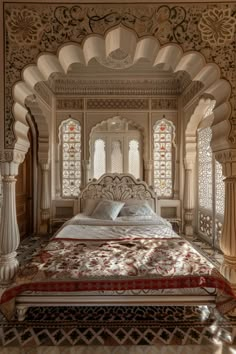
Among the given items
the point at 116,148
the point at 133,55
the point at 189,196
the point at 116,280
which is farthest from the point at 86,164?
the point at 116,280

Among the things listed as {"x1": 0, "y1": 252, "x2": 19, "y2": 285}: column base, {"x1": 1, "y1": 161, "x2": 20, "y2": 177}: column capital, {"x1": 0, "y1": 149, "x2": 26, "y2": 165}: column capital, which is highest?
{"x1": 0, "y1": 149, "x2": 26, "y2": 165}: column capital

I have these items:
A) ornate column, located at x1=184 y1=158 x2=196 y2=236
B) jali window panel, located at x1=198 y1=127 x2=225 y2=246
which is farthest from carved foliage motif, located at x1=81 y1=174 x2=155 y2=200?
jali window panel, located at x1=198 y1=127 x2=225 y2=246

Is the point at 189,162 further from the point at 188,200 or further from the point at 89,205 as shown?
the point at 89,205

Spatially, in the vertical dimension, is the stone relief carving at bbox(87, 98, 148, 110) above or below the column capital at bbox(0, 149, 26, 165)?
above

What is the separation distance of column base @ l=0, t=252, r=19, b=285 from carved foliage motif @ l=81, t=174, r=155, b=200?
279cm

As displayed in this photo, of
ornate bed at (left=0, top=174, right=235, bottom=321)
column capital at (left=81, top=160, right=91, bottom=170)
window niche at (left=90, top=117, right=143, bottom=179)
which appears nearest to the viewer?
ornate bed at (left=0, top=174, right=235, bottom=321)

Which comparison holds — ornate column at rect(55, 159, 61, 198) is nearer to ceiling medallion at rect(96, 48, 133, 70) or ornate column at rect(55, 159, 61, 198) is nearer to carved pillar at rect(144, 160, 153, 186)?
carved pillar at rect(144, 160, 153, 186)

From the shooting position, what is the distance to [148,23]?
2.55m

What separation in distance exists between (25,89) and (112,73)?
3123mm

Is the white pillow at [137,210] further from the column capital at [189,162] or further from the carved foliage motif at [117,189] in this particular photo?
the column capital at [189,162]

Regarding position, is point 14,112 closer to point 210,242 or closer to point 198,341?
point 198,341

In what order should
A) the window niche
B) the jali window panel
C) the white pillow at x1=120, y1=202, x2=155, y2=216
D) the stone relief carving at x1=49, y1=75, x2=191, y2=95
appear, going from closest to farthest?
the jali window panel < the white pillow at x1=120, y1=202, x2=155, y2=216 < the stone relief carving at x1=49, y1=75, x2=191, y2=95 < the window niche

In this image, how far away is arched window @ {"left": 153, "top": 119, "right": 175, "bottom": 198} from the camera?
602 centimetres

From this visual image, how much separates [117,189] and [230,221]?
309 centimetres
